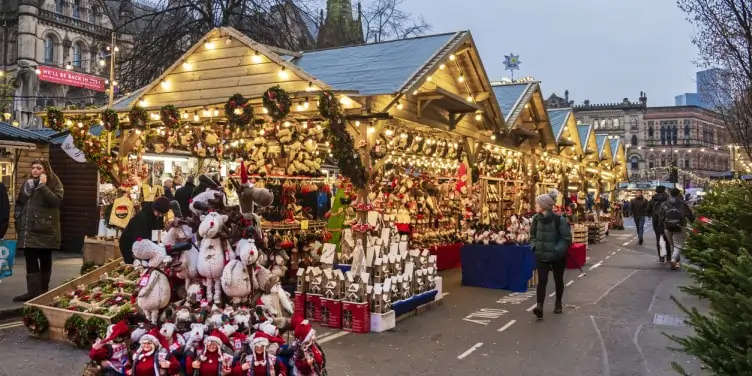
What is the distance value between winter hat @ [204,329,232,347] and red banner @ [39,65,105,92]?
3005cm

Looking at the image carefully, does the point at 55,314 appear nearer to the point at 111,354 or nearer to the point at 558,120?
the point at 111,354

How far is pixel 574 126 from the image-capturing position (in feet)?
71.5

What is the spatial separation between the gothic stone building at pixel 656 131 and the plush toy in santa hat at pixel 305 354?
85.0 m

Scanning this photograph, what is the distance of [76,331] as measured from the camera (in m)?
6.48

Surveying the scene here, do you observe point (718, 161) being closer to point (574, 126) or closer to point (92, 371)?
point (574, 126)

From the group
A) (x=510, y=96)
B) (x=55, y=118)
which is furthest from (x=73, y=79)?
(x=510, y=96)

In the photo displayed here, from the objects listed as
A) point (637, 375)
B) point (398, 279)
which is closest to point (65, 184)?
point (398, 279)

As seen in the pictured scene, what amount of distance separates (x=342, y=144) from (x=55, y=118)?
226 inches

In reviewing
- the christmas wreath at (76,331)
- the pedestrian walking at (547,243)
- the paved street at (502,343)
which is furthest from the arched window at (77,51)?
the pedestrian walking at (547,243)

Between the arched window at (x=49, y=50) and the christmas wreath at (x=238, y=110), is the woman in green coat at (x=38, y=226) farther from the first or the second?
the arched window at (x=49, y=50)

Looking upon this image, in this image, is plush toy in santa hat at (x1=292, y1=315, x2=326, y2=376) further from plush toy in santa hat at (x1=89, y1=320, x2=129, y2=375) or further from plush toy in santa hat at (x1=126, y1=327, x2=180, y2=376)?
plush toy in santa hat at (x1=89, y1=320, x2=129, y2=375)

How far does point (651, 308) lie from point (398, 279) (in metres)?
4.10

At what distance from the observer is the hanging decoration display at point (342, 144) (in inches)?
316

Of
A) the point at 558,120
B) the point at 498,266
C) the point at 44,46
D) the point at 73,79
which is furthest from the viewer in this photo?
the point at 44,46
